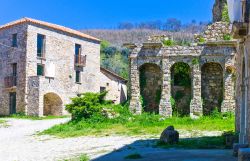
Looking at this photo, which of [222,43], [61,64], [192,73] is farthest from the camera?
[61,64]

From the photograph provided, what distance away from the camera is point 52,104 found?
38094 millimetres

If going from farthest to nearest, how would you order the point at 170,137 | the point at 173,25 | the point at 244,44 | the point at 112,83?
the point at 173,25 < the point at 112,83 < the point at 170,137 < the point at 244,44

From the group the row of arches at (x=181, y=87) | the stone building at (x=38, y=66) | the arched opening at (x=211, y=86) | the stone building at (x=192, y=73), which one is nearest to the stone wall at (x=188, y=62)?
the stone building at (x=192, y=73)

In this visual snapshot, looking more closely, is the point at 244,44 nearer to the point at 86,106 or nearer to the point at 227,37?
the point at 227,37

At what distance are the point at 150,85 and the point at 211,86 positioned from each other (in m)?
3.75

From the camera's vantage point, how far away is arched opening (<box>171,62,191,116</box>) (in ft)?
80.4

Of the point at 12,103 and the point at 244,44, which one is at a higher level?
the point at 244,44

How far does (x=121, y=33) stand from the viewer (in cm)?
9431

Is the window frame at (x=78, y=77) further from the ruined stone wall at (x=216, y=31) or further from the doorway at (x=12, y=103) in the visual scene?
the ruined stone wall at (x=216, y=31)

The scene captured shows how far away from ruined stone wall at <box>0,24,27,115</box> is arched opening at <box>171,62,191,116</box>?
1536cm

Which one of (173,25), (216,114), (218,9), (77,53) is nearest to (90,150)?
(216,114)

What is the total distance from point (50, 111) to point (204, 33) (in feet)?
60.4

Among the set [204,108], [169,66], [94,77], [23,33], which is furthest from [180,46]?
[94,77]

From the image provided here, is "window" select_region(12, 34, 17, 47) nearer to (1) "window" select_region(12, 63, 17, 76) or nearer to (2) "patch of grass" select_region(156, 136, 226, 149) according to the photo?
(1) "window" select_region(12, 63, 17, 76)
